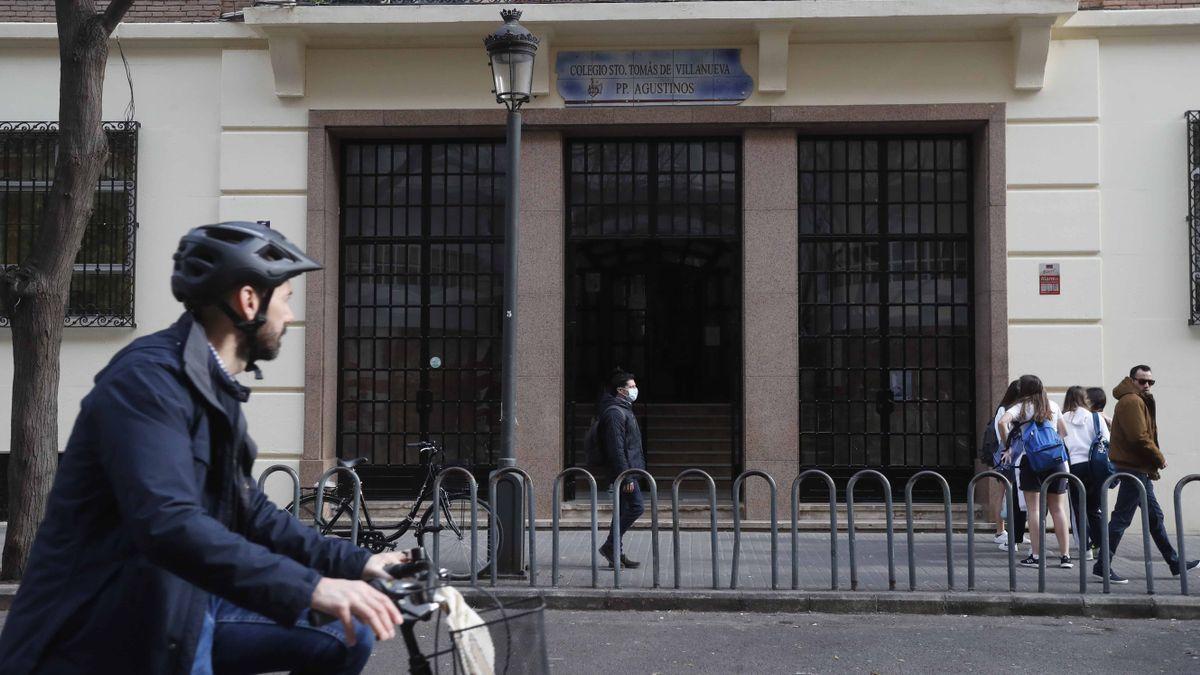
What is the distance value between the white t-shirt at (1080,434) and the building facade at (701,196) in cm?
243

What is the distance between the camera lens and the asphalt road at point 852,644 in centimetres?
766

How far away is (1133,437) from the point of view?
35.5ft

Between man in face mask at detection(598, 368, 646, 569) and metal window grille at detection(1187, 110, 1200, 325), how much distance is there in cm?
658

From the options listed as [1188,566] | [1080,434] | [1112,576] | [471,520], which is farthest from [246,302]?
[1188,566]

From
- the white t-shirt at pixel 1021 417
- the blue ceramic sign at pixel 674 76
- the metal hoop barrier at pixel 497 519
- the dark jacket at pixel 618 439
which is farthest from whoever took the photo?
the blue ceramic sign at pixel 674 76

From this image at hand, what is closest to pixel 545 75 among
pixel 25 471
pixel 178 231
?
pixel 178 231

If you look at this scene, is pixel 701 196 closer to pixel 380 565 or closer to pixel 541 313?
pixel 541 313

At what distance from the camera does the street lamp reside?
10617 mm

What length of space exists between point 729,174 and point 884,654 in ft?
26.2

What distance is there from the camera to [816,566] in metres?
11.5

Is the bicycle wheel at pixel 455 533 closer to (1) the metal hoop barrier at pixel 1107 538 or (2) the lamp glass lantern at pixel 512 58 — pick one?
(2) the lamp glass lantern at pixel 512 58

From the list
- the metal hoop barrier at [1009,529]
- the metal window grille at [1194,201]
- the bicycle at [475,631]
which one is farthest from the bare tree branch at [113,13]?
the metal window grille at [1194,201]

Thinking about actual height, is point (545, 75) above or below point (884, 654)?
above

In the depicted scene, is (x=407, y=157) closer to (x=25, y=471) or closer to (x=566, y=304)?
(x=566, y=304)
